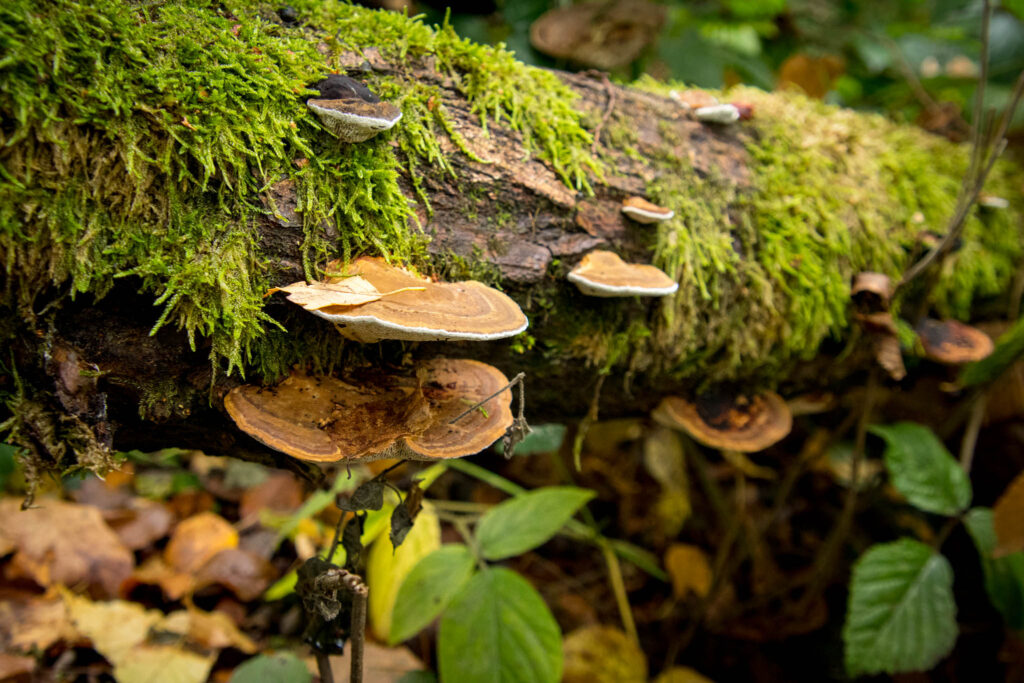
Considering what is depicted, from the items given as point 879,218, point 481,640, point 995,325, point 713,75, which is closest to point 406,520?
point 481,640

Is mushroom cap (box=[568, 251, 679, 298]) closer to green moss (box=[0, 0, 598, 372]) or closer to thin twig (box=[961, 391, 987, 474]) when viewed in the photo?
green moss (box=[0, 0, 598, 372])

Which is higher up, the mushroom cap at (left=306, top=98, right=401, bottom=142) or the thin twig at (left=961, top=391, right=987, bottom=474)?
the mushroom cap at (left=306, top=98, right=401, bottom=142)

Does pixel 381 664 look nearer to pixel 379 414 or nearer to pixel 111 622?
pixel 111 622

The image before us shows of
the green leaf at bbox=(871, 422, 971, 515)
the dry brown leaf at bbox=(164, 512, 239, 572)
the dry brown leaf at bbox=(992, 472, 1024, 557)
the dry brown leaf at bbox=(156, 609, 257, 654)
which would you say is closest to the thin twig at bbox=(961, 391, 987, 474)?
the green leaf at bbox=(871, 422, 971, 515)

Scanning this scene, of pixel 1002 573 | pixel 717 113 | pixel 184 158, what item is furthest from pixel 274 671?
pixel 1002 573

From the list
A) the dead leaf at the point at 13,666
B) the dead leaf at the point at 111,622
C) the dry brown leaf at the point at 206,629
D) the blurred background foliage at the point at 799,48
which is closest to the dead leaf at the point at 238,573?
the dry brown leaf at the point at 206,629
